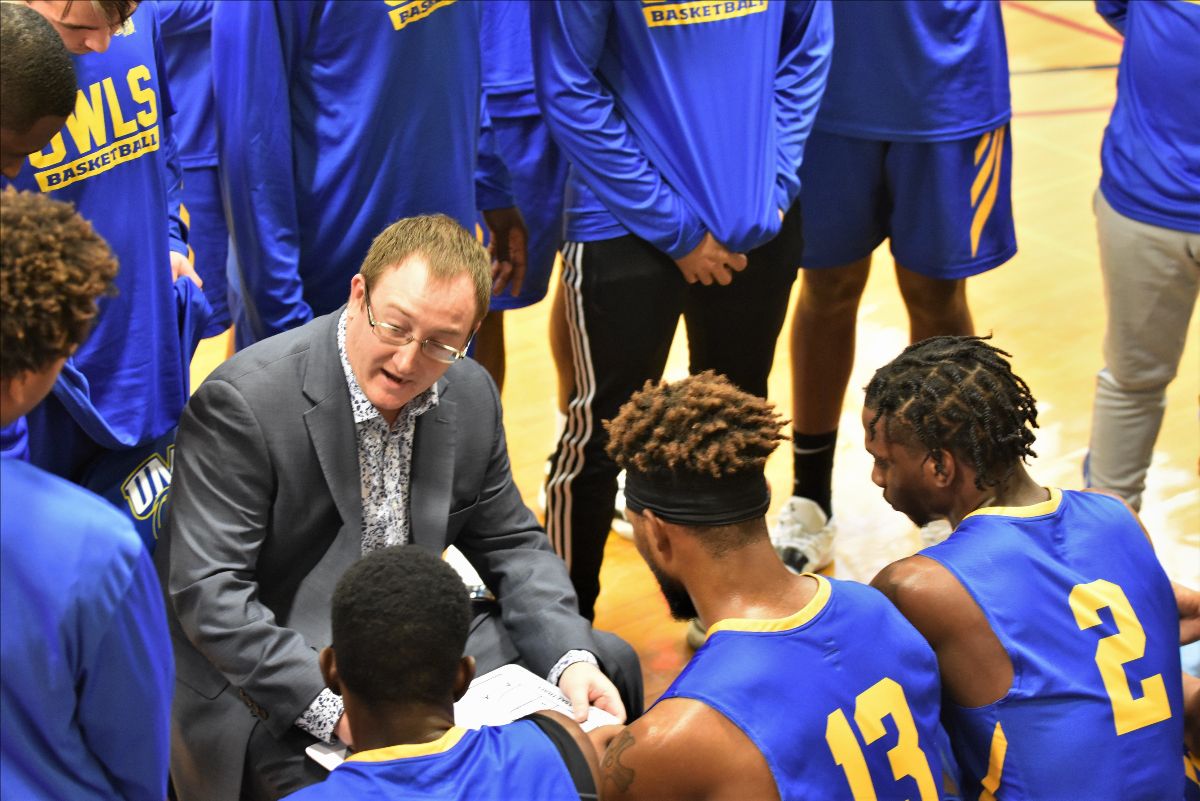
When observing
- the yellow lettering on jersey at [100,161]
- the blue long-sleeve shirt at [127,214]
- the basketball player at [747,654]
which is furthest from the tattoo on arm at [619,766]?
the yellow lettering on jersey at [100,161]

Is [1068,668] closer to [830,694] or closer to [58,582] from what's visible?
[830,694]

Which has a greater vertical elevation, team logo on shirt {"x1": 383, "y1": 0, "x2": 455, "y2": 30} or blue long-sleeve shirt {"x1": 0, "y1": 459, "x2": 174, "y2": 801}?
team logo on shirt {"x1": 383, "y1": 0, "x2": 455, "y2": 30}

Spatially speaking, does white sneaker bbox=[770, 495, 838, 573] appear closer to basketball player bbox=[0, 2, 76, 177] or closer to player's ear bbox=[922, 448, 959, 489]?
player's ear bbox=[922, 448, 959, 489]

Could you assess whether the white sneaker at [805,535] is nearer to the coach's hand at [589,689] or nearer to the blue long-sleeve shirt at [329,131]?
the blue long-sleeve shirt at [329,131]

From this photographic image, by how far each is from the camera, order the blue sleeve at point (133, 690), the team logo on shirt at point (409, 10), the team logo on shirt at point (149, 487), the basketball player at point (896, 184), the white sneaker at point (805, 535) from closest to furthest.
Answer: the blue sleeve at point (133, 690)
the team logo on shirt at point (149, 487)
the team logo on shirt at point (409, 10)
the basketball player at point (896, 184)
the white sneaker at point (805, 535)

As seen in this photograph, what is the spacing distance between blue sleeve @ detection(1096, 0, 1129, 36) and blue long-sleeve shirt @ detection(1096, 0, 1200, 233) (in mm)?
66

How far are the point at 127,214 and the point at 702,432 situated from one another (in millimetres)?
1015

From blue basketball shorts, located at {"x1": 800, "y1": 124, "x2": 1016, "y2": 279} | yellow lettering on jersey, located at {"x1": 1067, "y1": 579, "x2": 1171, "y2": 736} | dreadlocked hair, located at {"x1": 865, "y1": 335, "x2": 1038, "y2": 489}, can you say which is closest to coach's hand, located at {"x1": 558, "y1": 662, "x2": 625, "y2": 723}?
dreadlocked hair, located at {"x1": 865, "y1": 335, "x2": 1038, "y2": 489}

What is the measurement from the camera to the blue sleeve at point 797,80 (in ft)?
10.5

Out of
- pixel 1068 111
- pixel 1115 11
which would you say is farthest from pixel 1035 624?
pixel 1068 111

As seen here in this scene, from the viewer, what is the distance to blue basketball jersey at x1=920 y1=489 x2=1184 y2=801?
2094 millimetres

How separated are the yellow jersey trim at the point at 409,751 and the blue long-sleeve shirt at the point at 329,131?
1284 millimetres

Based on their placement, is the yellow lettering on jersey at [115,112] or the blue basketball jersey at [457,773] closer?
the blue basketball jersey at [457,773]

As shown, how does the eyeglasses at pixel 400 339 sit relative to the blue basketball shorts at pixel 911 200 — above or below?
above
